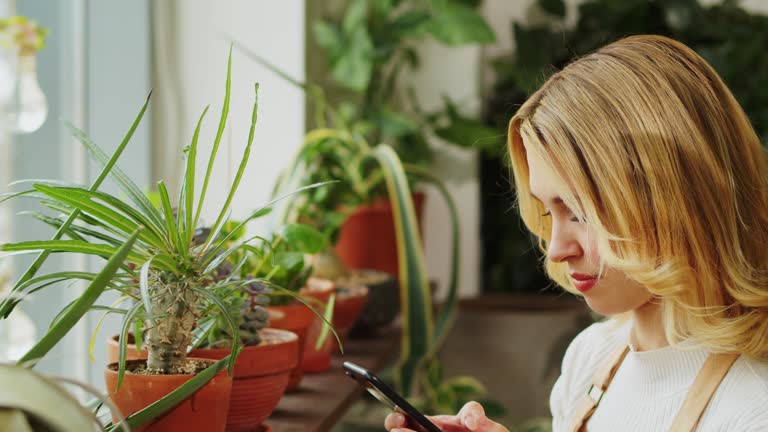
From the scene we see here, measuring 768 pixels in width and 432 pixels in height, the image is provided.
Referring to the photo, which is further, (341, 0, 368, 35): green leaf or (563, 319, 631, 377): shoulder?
(341, 0, 368, 35): green leaf

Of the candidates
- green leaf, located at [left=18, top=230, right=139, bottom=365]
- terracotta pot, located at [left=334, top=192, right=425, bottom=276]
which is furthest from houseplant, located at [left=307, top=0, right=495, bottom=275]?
green leaf, located at [left=18, top=230, right=139, bottom=365]

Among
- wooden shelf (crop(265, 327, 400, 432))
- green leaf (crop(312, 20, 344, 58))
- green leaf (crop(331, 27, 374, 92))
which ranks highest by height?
green leaf (crop(312, 20, 344, 58))

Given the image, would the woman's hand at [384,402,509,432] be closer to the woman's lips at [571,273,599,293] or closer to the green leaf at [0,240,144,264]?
the woman's lips at [571,273,599,293]

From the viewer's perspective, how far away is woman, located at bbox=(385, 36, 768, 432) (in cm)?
89

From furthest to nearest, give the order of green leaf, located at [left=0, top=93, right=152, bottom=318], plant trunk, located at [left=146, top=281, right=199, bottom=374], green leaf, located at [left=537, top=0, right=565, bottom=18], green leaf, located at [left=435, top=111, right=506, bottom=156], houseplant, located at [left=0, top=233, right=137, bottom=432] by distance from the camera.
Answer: green leaf, located at [left=537, top=0, right=565, bottom=18]
green leaf, located at [left=435, top=111, right=506, bottom=156]
plant trunk, located at [left=146, top=281, right=199, bottom=374]
green leaf, located at [left=0, top=93, right=152, bottom=318]
houseplant, located at [left=0, top=233, right=137, bottom=432]

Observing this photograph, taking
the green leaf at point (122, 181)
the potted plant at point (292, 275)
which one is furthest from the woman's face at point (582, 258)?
the green leaf at point (122, 181)

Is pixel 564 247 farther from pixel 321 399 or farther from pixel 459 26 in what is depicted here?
pixel 459 26

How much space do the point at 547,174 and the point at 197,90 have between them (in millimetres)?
835

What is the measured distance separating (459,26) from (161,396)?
5.11 ft

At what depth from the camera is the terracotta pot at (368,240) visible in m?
1.92

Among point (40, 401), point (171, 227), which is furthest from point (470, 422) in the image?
point (40, 401)

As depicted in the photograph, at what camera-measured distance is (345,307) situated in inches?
57.9

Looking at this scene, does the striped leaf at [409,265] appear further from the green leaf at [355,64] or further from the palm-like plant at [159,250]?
the palm-like plant at [159,250]

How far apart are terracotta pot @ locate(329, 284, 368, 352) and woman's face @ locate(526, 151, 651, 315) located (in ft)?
1.94
